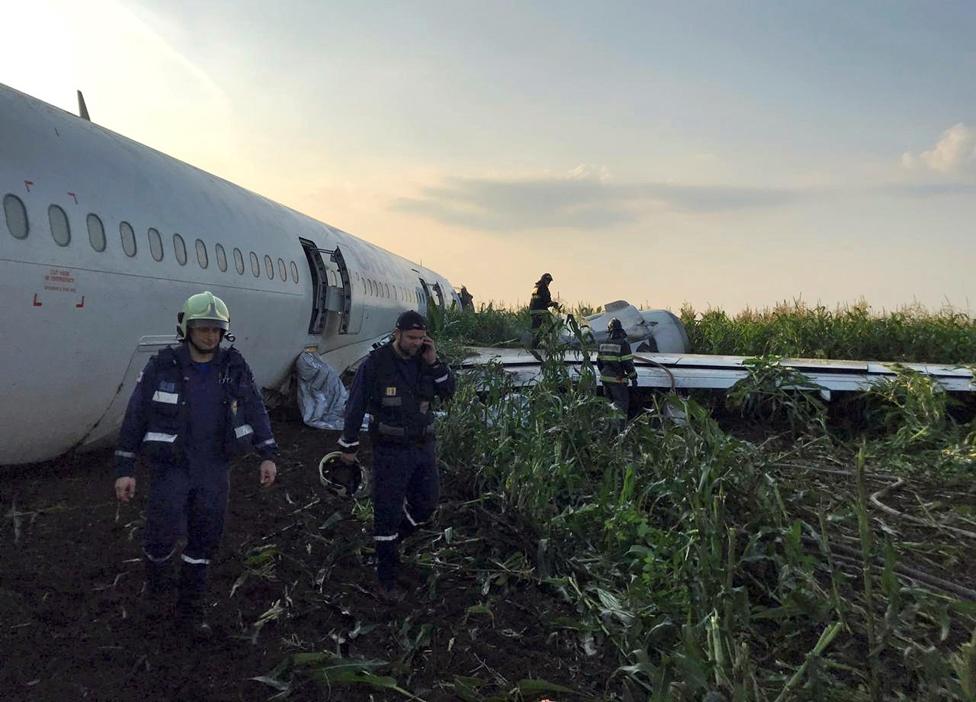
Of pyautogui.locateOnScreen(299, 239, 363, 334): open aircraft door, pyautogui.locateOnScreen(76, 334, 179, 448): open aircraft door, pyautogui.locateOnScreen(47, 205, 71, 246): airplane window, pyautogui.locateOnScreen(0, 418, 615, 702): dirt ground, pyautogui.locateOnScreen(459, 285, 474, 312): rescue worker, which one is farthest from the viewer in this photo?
pyautogui.locateOnScreen(459, 285, 474, 312): rescue worker

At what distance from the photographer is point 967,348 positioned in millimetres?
17828

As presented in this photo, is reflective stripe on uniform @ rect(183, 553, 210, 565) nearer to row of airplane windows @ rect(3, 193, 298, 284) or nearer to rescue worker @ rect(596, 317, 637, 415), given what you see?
row of airplane windows @ rect(3, 193, 298, 284)

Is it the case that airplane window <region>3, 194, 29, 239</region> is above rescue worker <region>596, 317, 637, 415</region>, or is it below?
above

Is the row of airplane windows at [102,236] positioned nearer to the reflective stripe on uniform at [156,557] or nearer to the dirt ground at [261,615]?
the dirt ground at [261,615]

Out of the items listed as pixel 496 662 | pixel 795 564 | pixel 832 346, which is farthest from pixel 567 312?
pixel 832 346

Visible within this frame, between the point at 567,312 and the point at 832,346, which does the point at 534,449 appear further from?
the point at 832,346

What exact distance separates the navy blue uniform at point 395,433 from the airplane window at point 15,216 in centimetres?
290

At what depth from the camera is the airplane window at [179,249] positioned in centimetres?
872

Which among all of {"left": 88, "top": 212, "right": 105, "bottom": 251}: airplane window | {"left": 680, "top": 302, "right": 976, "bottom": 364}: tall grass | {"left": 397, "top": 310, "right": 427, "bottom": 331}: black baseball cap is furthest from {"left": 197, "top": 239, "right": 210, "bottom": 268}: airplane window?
{"left": 680, "top": 302, "right": 976, "bottom": 364}: tall grass

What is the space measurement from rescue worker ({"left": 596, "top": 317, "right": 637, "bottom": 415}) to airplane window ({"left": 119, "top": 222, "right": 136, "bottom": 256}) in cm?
A: 646

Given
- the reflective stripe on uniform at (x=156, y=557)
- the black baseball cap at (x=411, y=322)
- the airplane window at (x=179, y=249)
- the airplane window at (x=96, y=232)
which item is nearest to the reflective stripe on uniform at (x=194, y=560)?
the reflective stripe on uniform at (x=156, y=557)

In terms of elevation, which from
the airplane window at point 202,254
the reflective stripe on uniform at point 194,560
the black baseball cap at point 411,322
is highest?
the airplane window at point 202,254

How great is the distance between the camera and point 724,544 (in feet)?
18.6

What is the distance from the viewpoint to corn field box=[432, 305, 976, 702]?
4.12 metres
